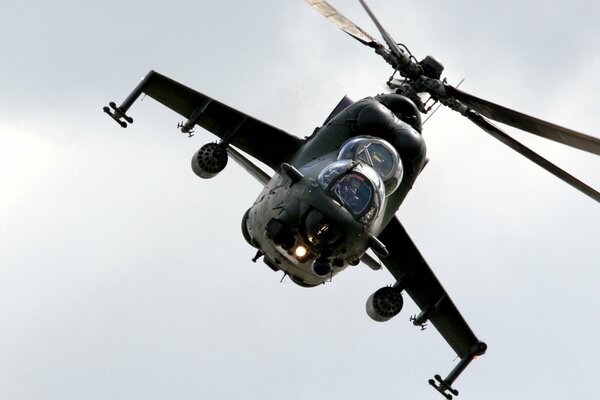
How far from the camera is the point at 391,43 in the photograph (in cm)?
3359

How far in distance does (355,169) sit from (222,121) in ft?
19.7

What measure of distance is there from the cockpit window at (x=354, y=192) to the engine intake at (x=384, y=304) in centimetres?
581

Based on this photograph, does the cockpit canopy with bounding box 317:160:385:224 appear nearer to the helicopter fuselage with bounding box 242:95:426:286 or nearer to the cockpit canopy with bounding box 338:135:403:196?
the helicopter fuselage with bounding box 242:95:426:286

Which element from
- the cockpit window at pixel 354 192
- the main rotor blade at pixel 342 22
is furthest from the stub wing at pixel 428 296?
the cockpit window at pixel 354 192

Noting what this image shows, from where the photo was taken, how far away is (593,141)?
26.1 meters

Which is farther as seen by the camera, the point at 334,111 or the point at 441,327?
the point at 441,327

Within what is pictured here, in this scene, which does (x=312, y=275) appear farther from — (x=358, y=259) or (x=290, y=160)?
(x=290, y=160)

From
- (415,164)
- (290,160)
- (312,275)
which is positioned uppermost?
(415,164)

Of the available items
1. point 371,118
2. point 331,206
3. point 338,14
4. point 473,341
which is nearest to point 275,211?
point 331,206

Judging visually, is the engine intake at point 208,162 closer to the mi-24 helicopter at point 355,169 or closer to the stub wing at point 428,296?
the mi-24 helicopter at point 355,169

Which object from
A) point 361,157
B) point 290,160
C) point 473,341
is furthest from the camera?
point 473,341


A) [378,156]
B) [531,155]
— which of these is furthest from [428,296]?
[378,156]

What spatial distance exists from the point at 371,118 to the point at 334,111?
8.06ft

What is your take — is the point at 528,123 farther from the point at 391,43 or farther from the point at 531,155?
the point at 391,43
